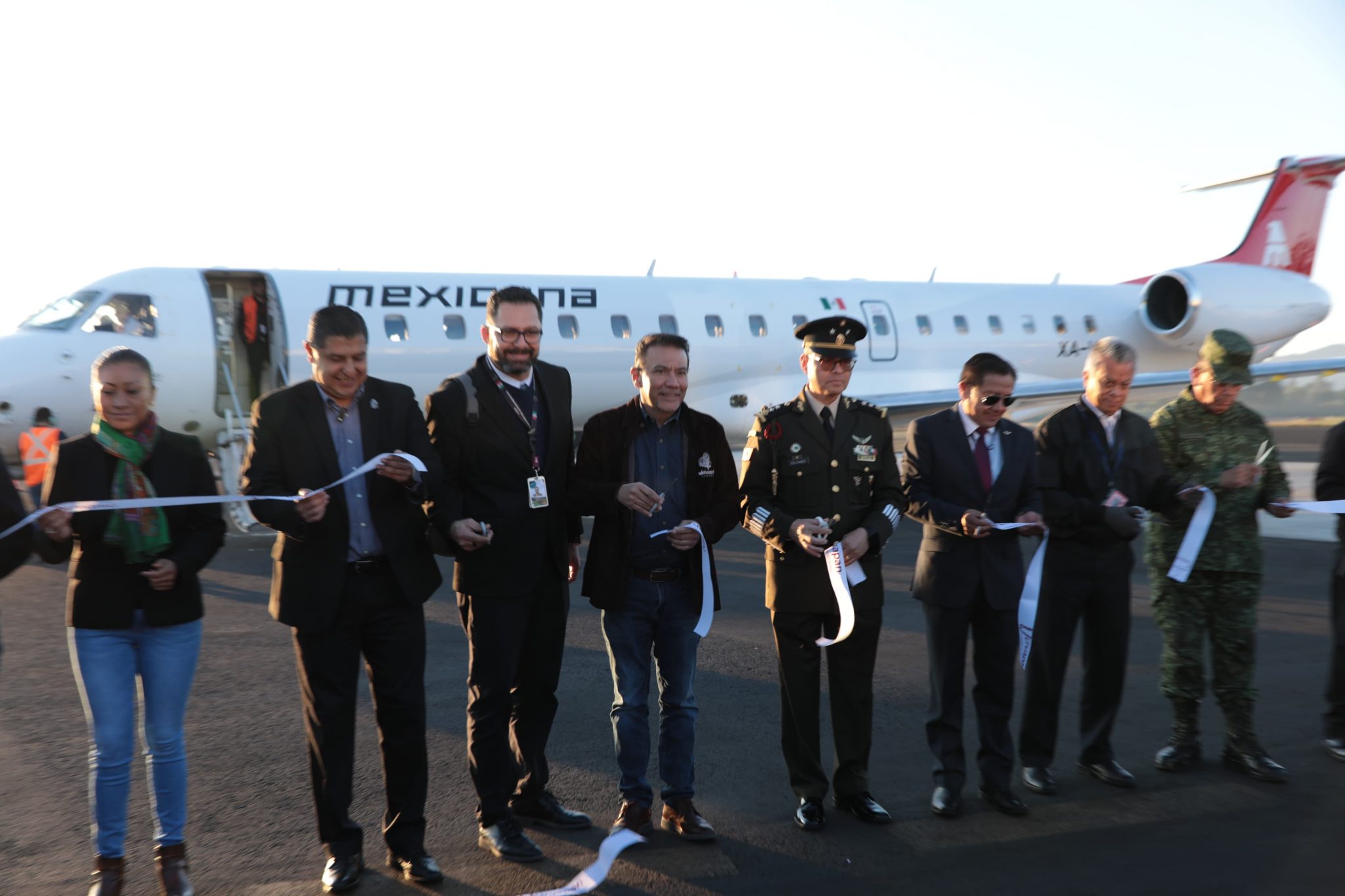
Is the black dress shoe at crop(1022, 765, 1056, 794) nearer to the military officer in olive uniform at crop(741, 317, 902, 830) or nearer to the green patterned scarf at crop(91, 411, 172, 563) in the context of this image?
the military officer in olive uniform at crop(741, 317, 902, 830)

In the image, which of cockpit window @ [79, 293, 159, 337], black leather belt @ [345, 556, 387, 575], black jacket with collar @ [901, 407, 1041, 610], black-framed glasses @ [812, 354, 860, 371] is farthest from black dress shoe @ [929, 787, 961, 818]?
cockpit window @ [79, 293, 159, 337]

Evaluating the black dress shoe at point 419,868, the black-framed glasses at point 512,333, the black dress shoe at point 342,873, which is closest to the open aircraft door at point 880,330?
the black-framed glasses at point 512,333

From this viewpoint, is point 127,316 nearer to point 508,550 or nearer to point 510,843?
point 508,550

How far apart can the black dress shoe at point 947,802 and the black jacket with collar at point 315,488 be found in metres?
2.30

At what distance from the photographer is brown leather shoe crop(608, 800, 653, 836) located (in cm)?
402

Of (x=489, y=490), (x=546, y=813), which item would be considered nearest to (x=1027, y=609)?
(x=546, y=813)

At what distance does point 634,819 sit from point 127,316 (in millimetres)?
10518

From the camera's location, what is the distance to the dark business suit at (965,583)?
436 cm

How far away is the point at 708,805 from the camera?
4.36 metres

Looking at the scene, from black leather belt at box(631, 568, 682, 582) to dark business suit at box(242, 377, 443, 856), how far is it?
2.79ft

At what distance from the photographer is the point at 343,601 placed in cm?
368

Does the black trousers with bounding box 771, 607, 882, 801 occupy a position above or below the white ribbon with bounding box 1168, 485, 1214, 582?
below

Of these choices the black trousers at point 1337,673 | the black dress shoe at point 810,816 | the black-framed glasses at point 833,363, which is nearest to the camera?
the black dress shoe at point 810,816

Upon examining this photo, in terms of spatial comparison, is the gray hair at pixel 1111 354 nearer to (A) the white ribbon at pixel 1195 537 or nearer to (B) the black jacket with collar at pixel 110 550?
(A) the white ribbon at pixel 1195 537
